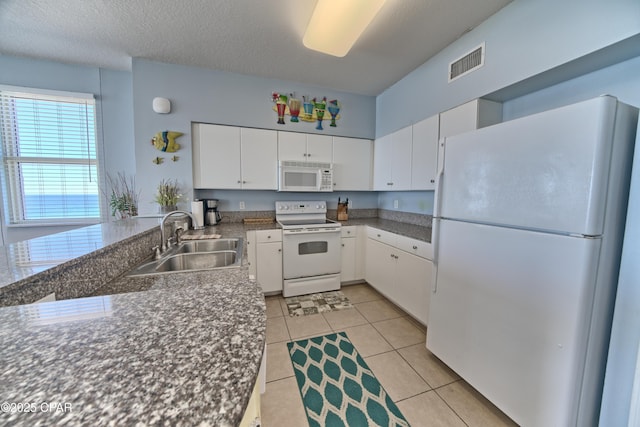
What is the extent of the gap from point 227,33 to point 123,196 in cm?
215

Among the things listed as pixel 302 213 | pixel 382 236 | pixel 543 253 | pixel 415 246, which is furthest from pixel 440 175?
pixel 302 213

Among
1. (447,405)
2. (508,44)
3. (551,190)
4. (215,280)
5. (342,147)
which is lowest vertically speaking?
(447,405)

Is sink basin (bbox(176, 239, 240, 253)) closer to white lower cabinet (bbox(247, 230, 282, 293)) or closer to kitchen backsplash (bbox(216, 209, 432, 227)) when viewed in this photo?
white lower cabinet (bbox(247, 230, 282, 293))

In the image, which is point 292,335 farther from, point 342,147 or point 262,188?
point 342,147

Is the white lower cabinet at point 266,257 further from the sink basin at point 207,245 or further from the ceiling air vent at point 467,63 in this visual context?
the ceiling air vent at point 467,63

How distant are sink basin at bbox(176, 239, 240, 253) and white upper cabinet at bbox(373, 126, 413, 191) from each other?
6.39 ft

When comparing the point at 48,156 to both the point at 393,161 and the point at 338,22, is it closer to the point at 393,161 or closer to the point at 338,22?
the point at 338,22

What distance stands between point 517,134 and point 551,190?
33 centimetres

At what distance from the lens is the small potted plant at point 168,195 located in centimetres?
251

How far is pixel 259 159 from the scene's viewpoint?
294 centimetres

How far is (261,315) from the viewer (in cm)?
64

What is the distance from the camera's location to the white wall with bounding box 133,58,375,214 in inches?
99.8

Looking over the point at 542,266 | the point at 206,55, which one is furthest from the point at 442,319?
the point at 206,55

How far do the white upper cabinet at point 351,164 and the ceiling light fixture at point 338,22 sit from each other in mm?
1361
